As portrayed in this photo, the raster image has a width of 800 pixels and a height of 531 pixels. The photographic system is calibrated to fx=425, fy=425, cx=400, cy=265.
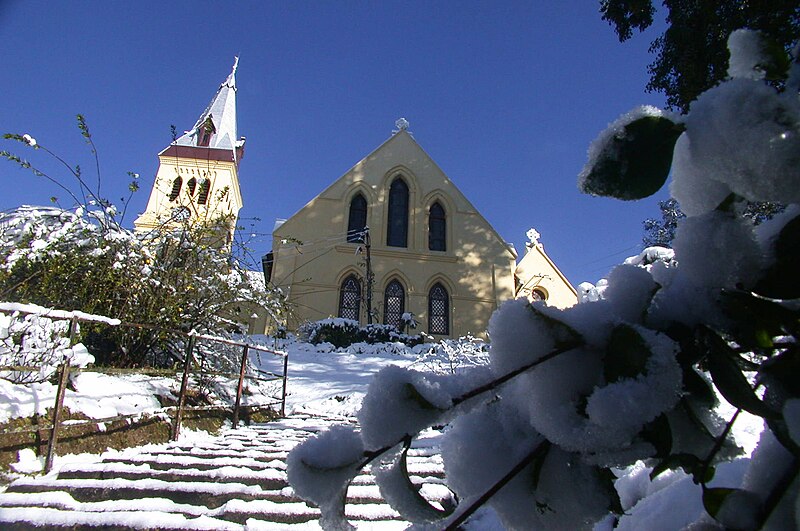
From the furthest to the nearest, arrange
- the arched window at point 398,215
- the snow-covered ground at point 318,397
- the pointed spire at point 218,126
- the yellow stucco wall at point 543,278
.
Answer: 1. the pointed spire at point 218,126
2. the yellow stucco wall at point 543,278
3. the arched window at point 398,215
4. the snow-covered ground at point 318,397

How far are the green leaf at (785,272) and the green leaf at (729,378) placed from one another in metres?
0.05

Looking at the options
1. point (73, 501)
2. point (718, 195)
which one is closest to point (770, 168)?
point (718, 195)

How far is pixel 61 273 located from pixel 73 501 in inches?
139

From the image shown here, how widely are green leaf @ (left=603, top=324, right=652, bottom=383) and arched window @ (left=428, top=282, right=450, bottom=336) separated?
50.2 ft

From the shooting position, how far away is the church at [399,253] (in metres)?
15.3

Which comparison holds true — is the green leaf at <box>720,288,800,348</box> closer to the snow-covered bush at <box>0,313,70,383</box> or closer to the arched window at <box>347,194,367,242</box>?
the snow-covered bush at <box>0,313,70,383</box>

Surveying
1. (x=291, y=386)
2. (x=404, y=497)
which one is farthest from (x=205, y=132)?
(x=404, y=497)

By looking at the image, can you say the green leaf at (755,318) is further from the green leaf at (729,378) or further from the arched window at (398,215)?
the arched window at (398,215)

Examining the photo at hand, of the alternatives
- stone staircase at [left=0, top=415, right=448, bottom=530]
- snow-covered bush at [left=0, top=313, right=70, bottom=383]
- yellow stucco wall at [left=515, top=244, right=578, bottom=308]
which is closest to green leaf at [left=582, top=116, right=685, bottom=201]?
stone staircase at [left=0, top=415, right=448, bottom=530]

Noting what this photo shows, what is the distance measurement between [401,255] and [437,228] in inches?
86.8

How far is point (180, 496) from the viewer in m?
2.60

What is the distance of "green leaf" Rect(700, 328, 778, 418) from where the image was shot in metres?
0.27

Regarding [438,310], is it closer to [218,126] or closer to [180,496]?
[180,496]

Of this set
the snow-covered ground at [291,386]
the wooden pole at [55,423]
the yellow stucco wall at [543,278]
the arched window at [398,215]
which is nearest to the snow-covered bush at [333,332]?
the snow-covered ground at [291,386]
